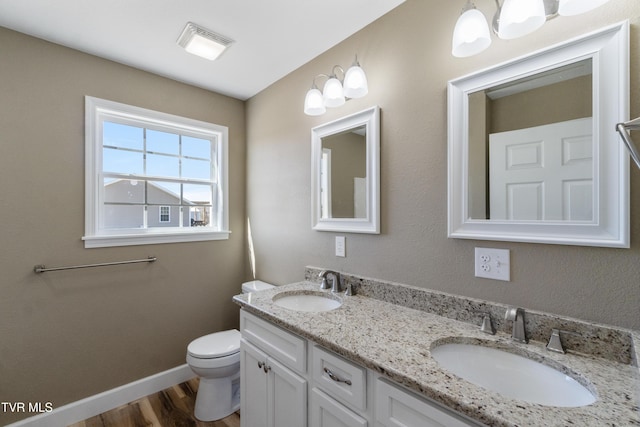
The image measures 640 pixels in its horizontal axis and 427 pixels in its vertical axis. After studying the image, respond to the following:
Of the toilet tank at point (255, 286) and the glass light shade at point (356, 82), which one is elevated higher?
the glass light shade at point (356, 82)

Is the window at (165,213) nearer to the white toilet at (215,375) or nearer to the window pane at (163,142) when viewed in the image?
the window pane at (163,142)

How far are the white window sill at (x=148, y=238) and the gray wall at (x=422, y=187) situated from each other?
0.61 m

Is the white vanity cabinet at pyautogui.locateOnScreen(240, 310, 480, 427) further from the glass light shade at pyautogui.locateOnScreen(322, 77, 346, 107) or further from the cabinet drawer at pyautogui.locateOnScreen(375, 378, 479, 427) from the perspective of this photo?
the glass light shade at pyautogui.locateOnScreen(322, 77, 346, 107)

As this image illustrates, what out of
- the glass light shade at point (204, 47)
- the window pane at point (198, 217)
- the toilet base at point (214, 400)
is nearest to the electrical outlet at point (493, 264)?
the toilet base at point (214, 400)

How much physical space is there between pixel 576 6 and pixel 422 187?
2.53 ft

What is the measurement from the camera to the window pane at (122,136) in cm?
199

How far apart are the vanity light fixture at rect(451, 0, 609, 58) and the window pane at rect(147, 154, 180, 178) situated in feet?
7.05

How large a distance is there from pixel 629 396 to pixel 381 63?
1586 mm

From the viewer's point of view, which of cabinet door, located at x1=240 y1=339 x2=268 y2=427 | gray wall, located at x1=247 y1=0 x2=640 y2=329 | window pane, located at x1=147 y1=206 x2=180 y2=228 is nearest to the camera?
gray wall, located at x1=247 y1=0 x2=640 y2=329

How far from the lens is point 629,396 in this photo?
2.26 feet

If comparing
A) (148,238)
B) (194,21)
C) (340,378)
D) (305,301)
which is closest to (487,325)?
(340,378)

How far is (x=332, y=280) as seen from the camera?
1713mm

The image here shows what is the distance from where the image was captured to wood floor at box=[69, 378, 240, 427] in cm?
178

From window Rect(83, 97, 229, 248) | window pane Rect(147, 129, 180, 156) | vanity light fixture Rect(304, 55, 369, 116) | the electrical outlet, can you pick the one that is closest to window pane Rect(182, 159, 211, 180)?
window Rect(83, 97, 229, 248)
